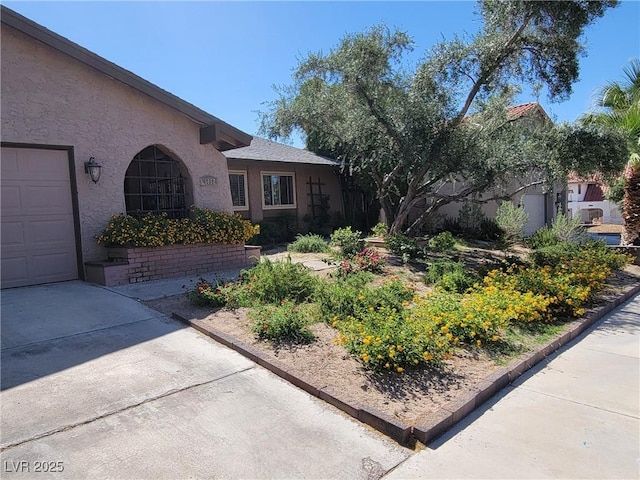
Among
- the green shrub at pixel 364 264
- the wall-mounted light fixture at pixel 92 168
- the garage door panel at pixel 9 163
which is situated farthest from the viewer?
the green shrub at pixel 364 264

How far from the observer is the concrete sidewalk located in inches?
113

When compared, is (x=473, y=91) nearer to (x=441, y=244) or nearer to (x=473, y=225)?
(x=441, y=244)

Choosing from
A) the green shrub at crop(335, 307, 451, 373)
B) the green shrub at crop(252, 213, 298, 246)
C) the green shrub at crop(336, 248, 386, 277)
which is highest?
the green shrub at crop(252, 213, 298, 246)

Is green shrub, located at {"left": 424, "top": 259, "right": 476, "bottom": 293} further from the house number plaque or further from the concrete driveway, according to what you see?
the house number plaque

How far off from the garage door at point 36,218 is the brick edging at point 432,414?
3369 millimetres

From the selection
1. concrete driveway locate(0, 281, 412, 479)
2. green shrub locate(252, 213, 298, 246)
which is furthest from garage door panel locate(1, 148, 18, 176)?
green shrub locate(252, 213, 298, 246)

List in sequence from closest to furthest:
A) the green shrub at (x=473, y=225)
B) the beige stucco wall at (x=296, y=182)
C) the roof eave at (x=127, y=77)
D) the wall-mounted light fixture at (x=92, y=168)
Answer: the roof eave at (x=127, y=77)
the wall-mounted light fixture at (x=92, y=168)
the beige stucco wall at (x=296, y=182)
the green shrub at (x=473, y=225)

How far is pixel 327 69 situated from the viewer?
10445 millimetres

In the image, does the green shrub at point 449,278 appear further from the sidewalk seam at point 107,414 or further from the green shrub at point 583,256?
the sidewalk seam at point 107,414

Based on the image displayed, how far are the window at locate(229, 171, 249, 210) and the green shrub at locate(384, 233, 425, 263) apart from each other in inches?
228

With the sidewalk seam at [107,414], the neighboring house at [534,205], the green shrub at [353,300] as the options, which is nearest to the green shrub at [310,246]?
the green shrub at [353,300]

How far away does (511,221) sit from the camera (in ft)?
47.5

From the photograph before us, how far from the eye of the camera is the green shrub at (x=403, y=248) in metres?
10.2

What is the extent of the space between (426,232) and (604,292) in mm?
8647
